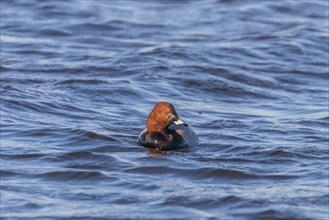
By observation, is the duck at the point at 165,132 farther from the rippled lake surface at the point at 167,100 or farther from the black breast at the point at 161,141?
the rippled lake surface at the point at 167,100

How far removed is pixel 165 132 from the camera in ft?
43.8

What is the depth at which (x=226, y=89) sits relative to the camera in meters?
17.0

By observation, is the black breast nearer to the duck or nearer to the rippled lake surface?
the duck

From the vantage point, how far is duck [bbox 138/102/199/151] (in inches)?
514

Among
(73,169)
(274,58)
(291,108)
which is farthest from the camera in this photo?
(274,58)

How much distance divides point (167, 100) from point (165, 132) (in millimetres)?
2888

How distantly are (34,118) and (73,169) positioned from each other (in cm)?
292

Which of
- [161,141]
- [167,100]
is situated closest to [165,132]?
[161,141]

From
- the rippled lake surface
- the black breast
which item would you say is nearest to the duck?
the black breast

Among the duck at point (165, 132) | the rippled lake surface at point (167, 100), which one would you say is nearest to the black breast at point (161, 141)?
the duck at point (165, 132)

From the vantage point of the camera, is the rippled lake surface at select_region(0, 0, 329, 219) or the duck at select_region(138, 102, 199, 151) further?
the duck at select_region(138, 102, 199, 151)

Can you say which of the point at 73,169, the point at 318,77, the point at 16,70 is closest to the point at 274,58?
the point at 318,77

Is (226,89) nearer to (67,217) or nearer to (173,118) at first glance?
(173,118)

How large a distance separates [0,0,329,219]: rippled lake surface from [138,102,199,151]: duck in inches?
6.0
